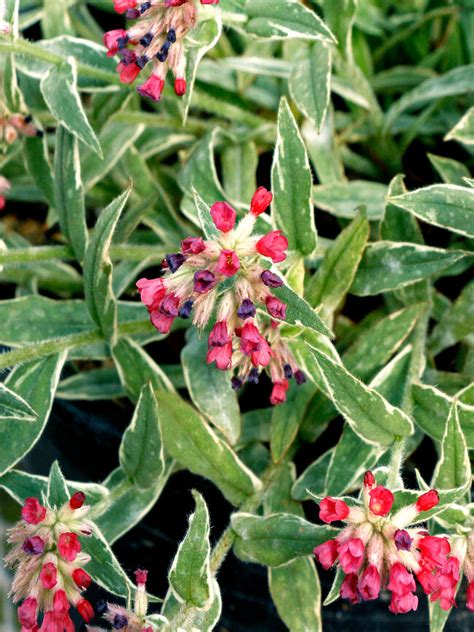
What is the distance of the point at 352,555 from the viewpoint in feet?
3.03

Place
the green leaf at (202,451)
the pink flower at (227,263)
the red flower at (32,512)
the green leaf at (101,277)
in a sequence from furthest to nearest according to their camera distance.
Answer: the green leaf at (202,451) → the green leaf at (101,277) → the red flower at (32,512) → the pink flower at (227,263)

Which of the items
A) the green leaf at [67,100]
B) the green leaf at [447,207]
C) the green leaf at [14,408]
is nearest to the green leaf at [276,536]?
the green leaf at [14,408]

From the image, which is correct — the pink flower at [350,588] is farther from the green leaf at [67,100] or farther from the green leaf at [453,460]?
the green leaf at [67,100]

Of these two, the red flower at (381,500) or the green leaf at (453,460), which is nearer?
the red flower at (381,500)

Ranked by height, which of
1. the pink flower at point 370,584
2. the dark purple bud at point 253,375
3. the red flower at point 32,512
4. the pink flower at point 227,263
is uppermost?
the pink flower at point 227,263

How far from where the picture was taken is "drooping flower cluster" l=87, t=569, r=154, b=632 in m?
0.97

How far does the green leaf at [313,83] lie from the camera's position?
1.31 metres

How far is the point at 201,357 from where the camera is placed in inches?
52.2

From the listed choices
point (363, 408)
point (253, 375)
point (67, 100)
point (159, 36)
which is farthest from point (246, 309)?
point (67, 100)

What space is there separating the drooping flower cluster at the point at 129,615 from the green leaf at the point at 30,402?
28 cm

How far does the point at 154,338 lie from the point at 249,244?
457 millimetres

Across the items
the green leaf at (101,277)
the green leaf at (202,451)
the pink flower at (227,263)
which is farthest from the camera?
the green leaf at (202,451)

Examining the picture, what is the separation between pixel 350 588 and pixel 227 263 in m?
0.34

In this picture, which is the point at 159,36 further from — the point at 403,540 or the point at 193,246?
the point at 403,540
